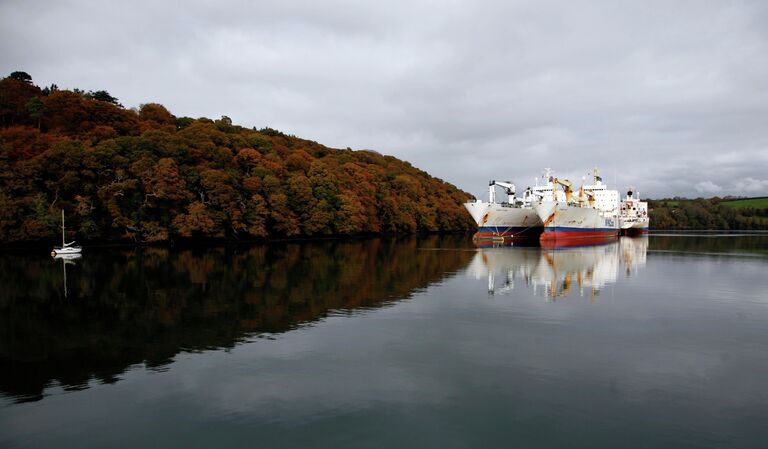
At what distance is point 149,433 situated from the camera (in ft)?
23.9

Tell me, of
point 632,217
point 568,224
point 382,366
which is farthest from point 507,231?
point 382,366

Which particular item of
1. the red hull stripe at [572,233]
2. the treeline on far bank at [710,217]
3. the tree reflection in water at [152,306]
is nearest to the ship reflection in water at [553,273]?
the tree reflection in water at [152,306]

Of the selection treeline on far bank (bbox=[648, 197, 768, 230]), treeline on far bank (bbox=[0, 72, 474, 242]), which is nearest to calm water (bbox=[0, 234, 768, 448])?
treeline on far bank (bbox=[0, 72, 474, 242])

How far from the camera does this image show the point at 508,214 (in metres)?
65.8

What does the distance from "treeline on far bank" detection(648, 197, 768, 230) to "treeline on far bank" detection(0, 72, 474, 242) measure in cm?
9390

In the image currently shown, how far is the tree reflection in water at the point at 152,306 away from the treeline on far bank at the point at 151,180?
1324 centimetres

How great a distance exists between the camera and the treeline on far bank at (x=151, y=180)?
142ft

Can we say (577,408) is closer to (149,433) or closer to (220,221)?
(149,433)

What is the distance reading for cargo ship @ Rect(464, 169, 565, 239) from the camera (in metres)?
63.4

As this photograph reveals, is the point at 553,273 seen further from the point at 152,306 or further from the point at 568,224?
the point at 568,224

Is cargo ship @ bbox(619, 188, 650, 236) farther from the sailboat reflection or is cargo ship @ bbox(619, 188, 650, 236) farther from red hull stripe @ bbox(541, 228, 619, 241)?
the sailboat reflection

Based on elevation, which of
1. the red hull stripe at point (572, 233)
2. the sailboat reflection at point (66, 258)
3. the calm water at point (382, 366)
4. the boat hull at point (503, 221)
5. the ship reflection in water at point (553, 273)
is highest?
the boat hull at point (503, 221)

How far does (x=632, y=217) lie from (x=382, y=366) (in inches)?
3809

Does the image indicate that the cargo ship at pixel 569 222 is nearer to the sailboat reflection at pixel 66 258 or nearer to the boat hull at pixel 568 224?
the boat hull at pixel 568 224
